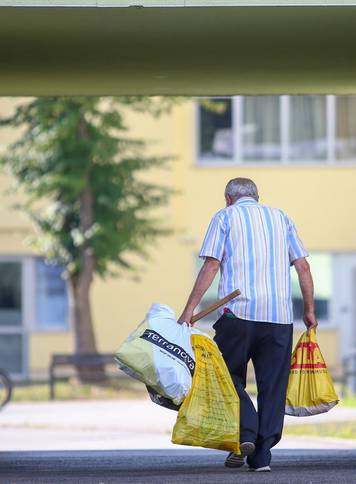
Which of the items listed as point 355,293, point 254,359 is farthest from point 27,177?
point 254,359

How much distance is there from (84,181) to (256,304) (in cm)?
1462

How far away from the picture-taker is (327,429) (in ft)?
48.1

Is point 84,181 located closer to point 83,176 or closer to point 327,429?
point 83,176

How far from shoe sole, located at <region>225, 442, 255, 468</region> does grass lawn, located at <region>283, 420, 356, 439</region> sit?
5096 millimetres

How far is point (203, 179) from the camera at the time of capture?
28375 millimetres

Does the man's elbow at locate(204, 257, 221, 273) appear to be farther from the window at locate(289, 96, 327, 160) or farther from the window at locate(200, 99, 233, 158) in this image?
the window at locate(289, 96, 327, 160)

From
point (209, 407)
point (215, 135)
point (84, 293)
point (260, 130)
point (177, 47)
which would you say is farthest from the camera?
point (260, 130)

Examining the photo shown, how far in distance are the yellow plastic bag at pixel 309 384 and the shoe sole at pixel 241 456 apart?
430 mm

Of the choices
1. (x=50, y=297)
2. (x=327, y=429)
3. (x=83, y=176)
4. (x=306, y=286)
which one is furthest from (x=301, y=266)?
(x=50, y=297)

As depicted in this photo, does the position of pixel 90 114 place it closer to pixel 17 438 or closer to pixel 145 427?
pixel 145 427

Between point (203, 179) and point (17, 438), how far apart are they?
1501 centimetres

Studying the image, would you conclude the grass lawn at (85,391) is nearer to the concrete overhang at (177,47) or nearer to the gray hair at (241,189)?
the concrete overhang at (177,47)

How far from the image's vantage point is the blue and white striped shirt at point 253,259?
821 cm

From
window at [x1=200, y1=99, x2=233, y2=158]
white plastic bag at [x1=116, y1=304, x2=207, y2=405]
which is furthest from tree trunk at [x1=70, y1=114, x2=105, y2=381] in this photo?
white plastic bag at [x1=116, y1=304, x2=207, y2=405]
